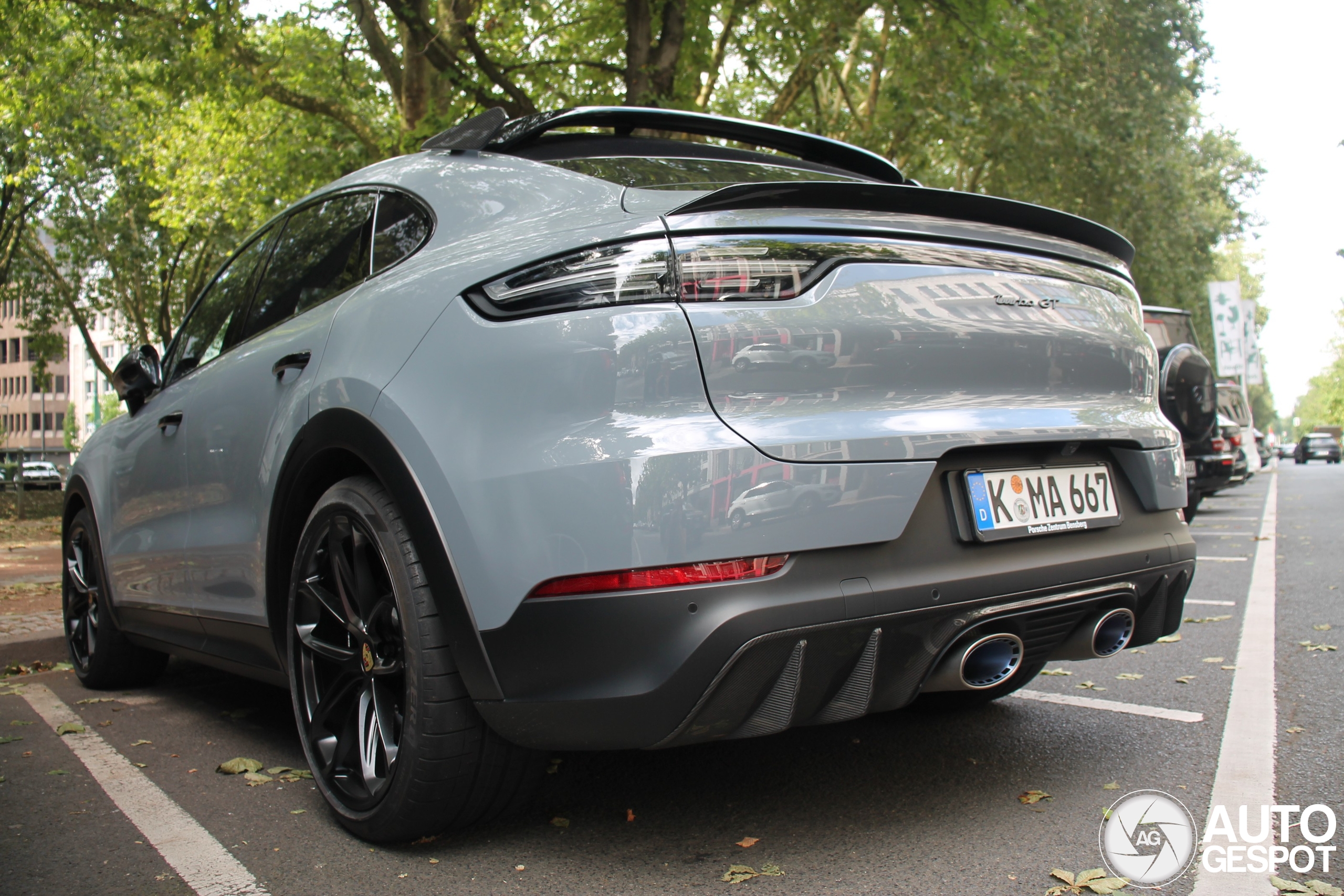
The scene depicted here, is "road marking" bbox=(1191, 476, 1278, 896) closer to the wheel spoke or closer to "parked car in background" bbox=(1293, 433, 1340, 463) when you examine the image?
the wheel spoke

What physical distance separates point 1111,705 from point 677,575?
7.82 feet

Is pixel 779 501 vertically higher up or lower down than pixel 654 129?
lower down

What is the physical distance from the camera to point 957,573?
7.50 feet

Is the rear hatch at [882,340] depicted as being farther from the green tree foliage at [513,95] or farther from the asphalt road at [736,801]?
the green tree foliage at [513,95]

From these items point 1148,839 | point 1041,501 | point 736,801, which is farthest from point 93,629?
point 1148,839

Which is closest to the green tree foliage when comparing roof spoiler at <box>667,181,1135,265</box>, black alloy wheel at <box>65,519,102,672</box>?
black alloy wheel at <box>65,519,102,672</box>

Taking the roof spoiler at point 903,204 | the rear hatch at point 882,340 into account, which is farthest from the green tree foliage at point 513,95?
the rear hatch at point 882,340

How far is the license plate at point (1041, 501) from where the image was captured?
2359mm

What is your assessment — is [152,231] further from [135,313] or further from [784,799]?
[784,799]

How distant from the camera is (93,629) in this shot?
4613mm

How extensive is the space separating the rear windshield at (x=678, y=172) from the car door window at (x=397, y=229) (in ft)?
1.29

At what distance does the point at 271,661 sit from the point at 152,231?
99.0 feet

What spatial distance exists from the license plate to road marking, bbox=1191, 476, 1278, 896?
0.77 metres

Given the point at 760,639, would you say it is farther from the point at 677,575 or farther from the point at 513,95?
the point at 513,95
